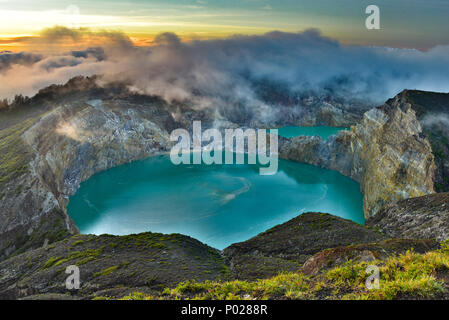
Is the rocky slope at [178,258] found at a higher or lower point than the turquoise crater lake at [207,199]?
higher

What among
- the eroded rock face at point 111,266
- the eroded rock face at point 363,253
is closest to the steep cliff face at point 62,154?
the eroded rock face at point 111,266

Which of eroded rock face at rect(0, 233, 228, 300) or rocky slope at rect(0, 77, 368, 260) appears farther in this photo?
rocky slope at rect(0, 77, 368, 260)

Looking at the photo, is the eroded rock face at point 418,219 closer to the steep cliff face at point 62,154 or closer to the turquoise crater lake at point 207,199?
the turquoise crater lake at point 207,199

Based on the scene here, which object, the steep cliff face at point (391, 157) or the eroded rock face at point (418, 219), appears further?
the steep cliff face at point (391, 157)

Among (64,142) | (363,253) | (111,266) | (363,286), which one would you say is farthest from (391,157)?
(64,142)

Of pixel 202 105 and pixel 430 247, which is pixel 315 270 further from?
pixel 202 105

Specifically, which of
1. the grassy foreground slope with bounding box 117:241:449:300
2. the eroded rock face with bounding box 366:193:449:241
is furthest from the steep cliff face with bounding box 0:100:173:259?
the eroded rock face with bounding box 366:193:449:241

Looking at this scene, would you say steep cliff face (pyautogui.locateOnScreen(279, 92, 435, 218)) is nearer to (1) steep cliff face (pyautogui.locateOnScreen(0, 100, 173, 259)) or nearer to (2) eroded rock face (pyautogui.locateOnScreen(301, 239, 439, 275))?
(2) eroded rock face (pyautogui.locateOnScreen(301, 239, 439, 275))
